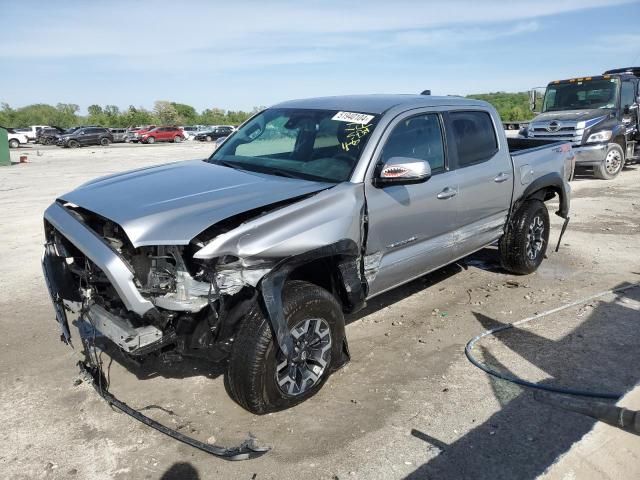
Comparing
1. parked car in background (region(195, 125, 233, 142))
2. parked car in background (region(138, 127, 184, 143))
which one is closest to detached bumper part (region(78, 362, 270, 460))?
parked car in background (region(138, 127, 184, 143))

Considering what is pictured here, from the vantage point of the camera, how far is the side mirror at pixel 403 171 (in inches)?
147

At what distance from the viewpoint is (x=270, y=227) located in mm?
3248

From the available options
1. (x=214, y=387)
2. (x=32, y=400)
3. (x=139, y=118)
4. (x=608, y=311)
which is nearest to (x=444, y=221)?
(x=608, y=311)

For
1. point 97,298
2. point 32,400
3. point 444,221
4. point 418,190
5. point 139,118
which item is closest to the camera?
point 97,298

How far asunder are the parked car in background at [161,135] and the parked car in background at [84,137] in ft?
13.5

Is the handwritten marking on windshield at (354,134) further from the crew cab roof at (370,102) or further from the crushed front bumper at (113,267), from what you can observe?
the crushed front bumper at (113,267)

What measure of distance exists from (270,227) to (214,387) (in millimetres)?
1330

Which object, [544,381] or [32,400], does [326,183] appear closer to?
[544,381]

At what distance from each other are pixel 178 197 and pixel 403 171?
151 centimetres

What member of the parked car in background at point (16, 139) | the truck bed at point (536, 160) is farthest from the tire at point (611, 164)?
the parked car in background at point (16, 139)

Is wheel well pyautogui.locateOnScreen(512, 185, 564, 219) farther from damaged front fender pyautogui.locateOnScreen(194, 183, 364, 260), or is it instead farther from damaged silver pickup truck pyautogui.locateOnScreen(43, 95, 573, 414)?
damaged front fender pyautogui.locateOnScreen(194, 183, 364, 260)

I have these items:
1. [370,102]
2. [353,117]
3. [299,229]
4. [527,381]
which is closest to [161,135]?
[370,102]

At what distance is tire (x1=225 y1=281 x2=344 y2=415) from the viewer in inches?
125

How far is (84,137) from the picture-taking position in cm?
3966
